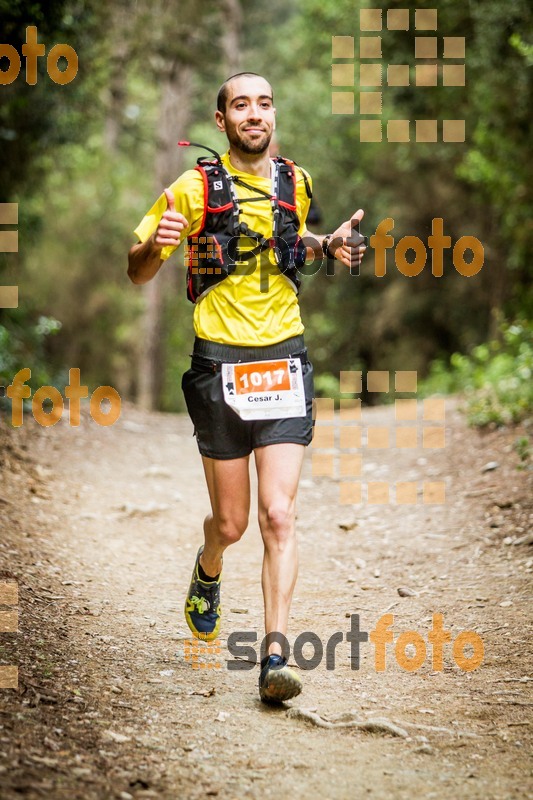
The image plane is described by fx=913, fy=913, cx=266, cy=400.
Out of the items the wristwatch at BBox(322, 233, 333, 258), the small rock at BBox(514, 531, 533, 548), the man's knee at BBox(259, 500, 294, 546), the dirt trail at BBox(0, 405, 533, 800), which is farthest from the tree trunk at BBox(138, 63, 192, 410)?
the man's knee at BBox(259, 500, 294, 546)

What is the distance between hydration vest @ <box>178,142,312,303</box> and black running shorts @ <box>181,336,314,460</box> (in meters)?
0.31

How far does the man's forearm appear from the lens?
13.0 ft

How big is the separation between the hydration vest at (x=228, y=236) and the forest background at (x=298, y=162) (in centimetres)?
498

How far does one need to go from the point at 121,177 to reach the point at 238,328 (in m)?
19.8

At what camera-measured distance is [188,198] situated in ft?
13.3

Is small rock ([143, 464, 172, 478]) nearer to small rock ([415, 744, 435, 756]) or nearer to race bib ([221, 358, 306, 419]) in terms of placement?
race bib ([221, 358, 306, 419])

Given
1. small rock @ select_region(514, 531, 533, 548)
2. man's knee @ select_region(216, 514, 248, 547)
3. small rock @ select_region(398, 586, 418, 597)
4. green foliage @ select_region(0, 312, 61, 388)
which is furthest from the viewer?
green foliage @ select_region(0, 312, 61, 388)

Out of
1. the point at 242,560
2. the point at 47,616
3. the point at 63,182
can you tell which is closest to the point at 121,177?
the point at 63,182

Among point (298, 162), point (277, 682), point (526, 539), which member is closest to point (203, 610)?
point (277, 682)

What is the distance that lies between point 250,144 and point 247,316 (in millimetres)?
790

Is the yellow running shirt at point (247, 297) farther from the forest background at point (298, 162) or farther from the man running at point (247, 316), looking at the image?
the forest background at point (298, 162)

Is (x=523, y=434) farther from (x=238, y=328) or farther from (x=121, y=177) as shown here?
(x=121, y=177)

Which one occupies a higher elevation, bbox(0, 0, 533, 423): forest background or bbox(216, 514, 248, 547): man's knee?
bbox(0, 0, 533, 423): forest background

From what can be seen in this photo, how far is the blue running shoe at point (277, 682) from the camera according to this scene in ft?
12.1
